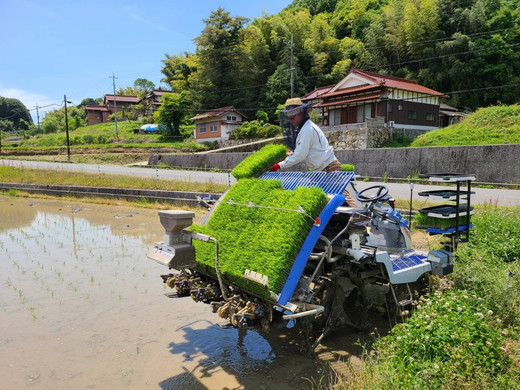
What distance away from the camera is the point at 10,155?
39656mm

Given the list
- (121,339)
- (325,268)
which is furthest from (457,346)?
(121,339)

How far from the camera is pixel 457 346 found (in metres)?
2.74

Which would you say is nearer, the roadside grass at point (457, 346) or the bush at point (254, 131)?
the roadside grass at point (457, 346)

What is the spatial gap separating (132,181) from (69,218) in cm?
470

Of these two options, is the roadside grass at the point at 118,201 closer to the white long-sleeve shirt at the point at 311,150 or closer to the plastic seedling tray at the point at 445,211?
the white long-sleeve shirt at the point at 311,150

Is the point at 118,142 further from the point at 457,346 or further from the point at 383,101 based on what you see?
the point at 457,346

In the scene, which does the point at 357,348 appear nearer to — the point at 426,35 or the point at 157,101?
the point at 426,35

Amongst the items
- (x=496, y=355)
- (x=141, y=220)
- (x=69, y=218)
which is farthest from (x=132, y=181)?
(x=496, y=355)

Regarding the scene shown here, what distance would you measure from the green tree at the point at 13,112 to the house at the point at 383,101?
8322 centimetres

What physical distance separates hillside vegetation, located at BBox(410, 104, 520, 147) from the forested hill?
684 cm

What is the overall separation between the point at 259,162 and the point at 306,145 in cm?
60

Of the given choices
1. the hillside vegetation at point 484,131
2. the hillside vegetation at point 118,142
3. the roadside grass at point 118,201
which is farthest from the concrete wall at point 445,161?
the hillside vegetation at point 118,142

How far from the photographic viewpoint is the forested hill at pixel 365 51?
33.1 m

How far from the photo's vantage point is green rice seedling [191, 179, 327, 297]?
9.79 feet
